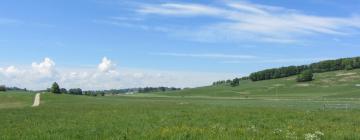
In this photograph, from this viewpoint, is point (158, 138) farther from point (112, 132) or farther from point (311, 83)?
point (311, 83)

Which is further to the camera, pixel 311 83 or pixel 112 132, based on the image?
pixel 311 83

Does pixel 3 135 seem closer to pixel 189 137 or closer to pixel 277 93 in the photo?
pixel 189 137

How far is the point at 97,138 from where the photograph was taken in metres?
18.0

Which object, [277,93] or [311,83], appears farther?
[311,83]

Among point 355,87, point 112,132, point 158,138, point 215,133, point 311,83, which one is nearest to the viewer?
point 158,138

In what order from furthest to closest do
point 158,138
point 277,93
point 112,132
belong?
point 277,93
point 112,132
point 158,138

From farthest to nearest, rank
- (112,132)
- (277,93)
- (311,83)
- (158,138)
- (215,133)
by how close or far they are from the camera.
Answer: (311,83), (277,93), (112,132), (215,133), (158,138)

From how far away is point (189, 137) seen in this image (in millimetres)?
17250

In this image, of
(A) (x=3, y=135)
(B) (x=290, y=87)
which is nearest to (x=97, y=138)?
(A) (x=3, y=135)

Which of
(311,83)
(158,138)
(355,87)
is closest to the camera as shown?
(158,138)

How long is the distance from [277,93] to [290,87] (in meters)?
12.6

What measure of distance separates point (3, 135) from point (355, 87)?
165 metres

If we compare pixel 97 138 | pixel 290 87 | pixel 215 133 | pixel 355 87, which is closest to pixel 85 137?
pixel 97 138

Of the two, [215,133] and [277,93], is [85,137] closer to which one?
[215,133]
